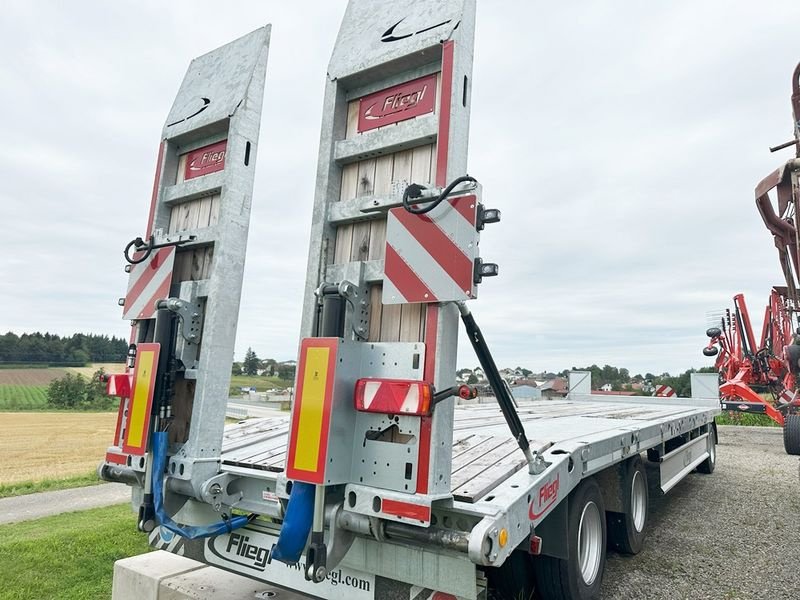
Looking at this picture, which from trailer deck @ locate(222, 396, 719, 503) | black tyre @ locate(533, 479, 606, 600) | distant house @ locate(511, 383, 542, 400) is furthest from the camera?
distant house @ locate(511, 383, 542, 400)

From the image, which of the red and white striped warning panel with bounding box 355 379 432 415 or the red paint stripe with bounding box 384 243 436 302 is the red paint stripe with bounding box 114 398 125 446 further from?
the red paint stripe with bounding box 384 243 436 302

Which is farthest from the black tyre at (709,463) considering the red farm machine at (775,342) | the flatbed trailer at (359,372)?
the flatbed trailer at (359,372)

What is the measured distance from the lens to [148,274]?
357cm

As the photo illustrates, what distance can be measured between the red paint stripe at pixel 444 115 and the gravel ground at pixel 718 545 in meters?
3.34

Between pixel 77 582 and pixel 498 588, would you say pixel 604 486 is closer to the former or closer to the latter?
pixel 498 588

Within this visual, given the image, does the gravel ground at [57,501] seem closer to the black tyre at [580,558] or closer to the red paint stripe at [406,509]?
the black tyre at [580,558]

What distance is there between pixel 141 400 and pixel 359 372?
143 cm

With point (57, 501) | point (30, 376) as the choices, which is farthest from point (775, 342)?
point (30, 376)

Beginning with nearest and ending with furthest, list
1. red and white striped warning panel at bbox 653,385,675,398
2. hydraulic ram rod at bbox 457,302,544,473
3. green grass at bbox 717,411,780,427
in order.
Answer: hydraulic ram rod at bbox 457,302,544,473 → red and white striped warning panel at bbox 653,385,675,398 → green grass at bbox 717,411,780,427

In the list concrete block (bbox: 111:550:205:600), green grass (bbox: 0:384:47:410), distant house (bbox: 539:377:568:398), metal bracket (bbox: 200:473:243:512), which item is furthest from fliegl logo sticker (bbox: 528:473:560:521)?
green grass (bbox: 0:384:47:410)

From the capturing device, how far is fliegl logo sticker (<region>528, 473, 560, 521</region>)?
2545mm

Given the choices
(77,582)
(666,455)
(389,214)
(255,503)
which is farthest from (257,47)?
(666,455)

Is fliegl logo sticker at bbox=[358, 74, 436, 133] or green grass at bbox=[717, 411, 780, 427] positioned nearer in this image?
fliegl logo sticker at bbox=[358, 74, 436, 133]

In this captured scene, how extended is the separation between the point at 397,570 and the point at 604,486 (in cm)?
226
